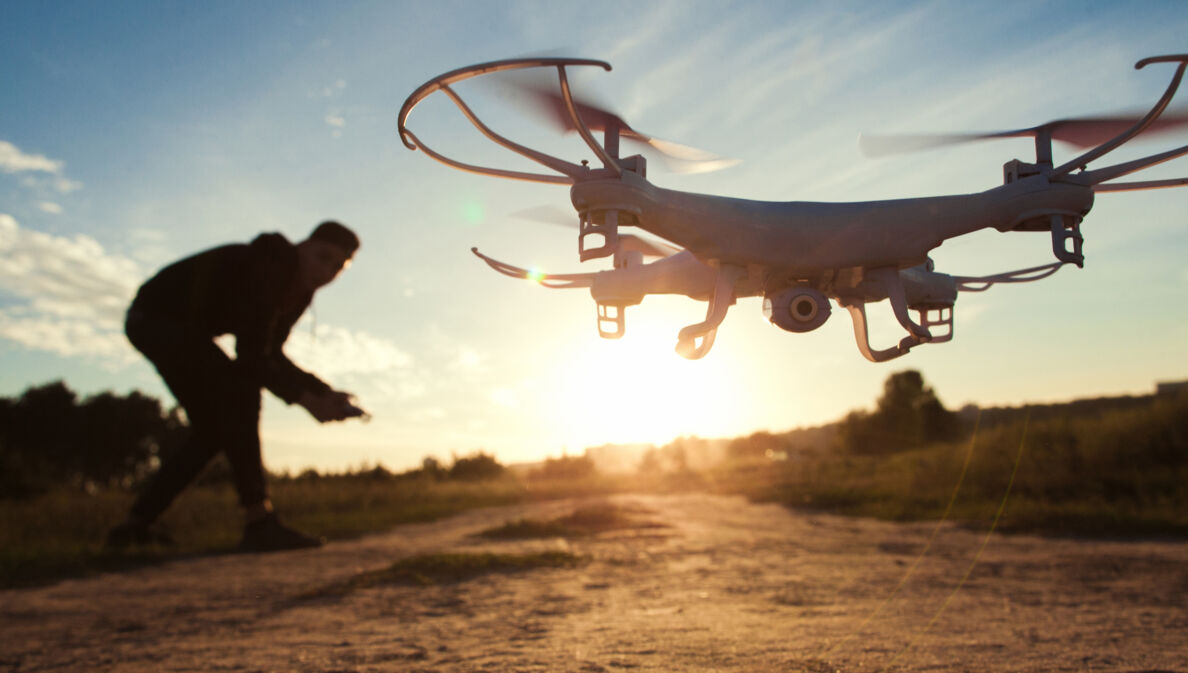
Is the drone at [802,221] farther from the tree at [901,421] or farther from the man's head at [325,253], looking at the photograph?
the tree at [901,421]

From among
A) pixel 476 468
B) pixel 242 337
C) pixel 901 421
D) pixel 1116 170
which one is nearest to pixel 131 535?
pixel 242 337

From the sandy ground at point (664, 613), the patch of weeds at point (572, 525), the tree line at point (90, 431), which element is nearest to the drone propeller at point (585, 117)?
the sandy ground at point (664, 613)

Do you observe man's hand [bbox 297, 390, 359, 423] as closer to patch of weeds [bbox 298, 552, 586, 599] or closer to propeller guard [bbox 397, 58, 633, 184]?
propeller guard [bbox 397, 58, 633, 184]

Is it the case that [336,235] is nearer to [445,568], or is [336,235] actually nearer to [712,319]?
[712,319]

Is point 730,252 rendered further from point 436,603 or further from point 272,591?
point 272,591

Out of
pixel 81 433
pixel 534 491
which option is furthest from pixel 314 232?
pixel 81 433
